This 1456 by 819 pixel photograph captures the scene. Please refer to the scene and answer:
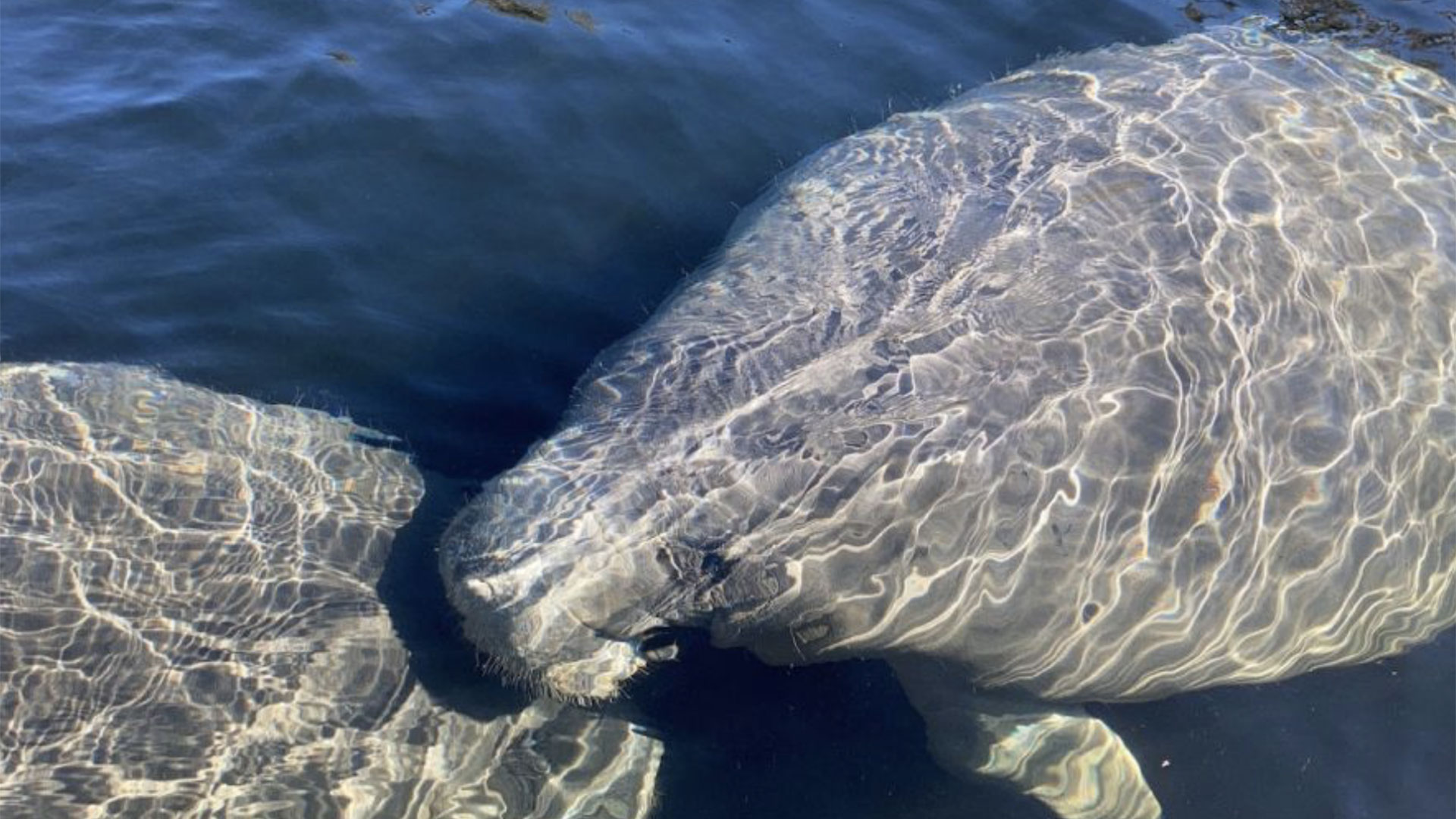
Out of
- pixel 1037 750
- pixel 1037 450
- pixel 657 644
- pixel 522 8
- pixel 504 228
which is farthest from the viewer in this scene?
pixel 522 8

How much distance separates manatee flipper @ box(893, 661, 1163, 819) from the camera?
6.21 m

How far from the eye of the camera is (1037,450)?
19.2ft

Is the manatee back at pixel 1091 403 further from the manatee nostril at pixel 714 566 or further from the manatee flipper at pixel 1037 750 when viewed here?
the manatee flipper at pixel 1037 750

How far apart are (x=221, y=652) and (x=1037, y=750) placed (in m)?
3.67

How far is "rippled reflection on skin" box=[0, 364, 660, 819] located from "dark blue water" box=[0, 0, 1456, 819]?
0.25 meters

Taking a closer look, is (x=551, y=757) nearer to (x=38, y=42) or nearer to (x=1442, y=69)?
(x=38, y=42)

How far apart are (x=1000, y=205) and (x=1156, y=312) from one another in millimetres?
1028

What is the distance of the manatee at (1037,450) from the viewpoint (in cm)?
550

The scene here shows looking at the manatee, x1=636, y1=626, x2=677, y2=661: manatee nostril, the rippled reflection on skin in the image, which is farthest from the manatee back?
the rippled reflection on skin

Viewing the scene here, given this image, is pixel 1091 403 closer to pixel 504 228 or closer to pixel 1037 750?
pixel 1037 750

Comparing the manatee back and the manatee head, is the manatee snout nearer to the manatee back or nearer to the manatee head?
the manatee head

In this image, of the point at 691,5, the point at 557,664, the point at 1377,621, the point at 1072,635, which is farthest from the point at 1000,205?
the point at 691,5

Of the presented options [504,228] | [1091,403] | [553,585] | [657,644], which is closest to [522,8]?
[504,228]

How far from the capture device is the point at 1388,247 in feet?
22.5
